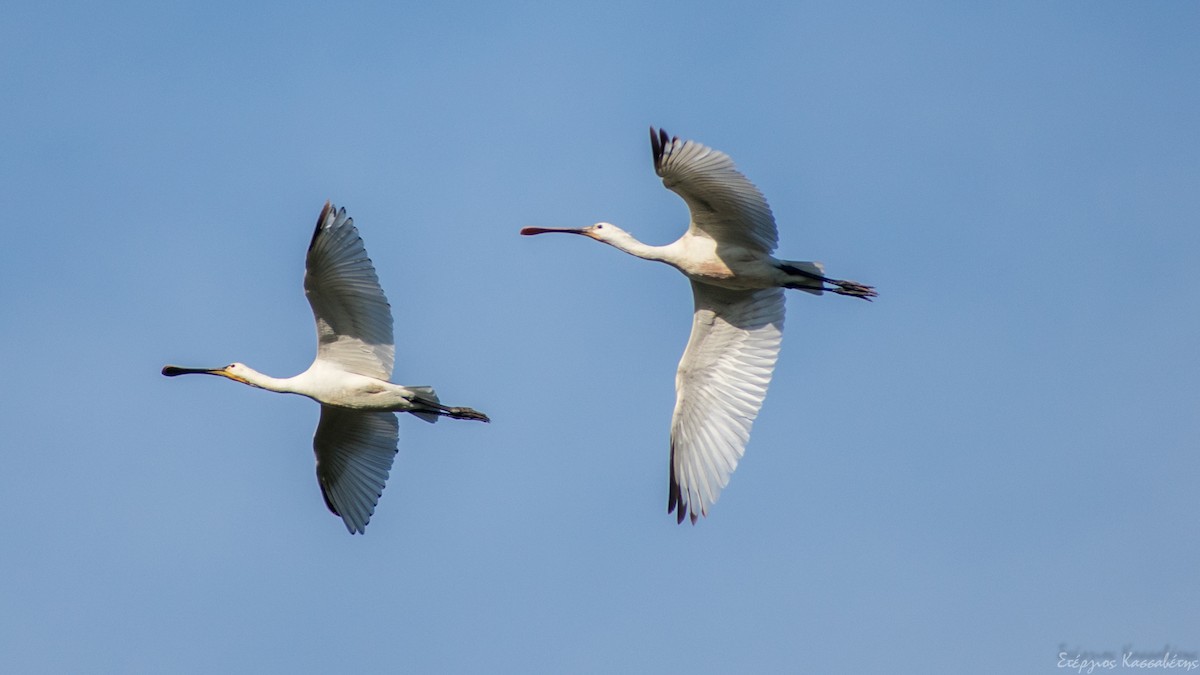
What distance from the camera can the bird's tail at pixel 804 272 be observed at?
21.2 meters

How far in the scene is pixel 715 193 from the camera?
2056 cm

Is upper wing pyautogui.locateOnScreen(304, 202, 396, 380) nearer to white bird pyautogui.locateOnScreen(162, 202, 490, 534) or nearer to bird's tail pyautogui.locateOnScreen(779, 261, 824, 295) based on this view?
white bird pyautogui.locateOnScreen(162, 202, 490, 534)

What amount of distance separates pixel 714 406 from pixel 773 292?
4.88ft

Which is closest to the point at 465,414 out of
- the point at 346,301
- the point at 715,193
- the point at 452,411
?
the point at 452,411

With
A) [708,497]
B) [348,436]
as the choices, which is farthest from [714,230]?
[348,436]

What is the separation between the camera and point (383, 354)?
21.8m

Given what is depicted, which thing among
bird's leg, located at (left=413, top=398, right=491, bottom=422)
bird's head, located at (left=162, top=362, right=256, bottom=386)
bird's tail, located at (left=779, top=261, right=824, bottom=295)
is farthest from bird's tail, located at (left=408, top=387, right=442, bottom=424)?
bird's tail, located at (left=779, top=261, right=824, bottom=295)

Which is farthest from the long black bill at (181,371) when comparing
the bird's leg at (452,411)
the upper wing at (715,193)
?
the upper wing at (715,193)

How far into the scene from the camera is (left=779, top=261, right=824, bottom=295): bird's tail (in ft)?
69.7

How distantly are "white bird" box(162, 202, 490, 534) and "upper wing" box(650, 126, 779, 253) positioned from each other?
3.48 metres

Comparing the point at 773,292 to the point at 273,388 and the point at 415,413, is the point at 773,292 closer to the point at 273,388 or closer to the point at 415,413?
the point at 415,413

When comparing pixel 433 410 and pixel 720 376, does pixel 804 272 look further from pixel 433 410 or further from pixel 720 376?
pixel 433 410

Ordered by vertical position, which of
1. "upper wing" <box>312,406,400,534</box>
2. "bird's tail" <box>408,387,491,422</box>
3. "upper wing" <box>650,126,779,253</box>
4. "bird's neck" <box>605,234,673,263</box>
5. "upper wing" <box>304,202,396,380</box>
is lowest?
"upper wing" <box>312,406,400,534</box>

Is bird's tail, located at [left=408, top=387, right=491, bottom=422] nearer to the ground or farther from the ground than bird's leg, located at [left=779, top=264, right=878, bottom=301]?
nearer to the ground
